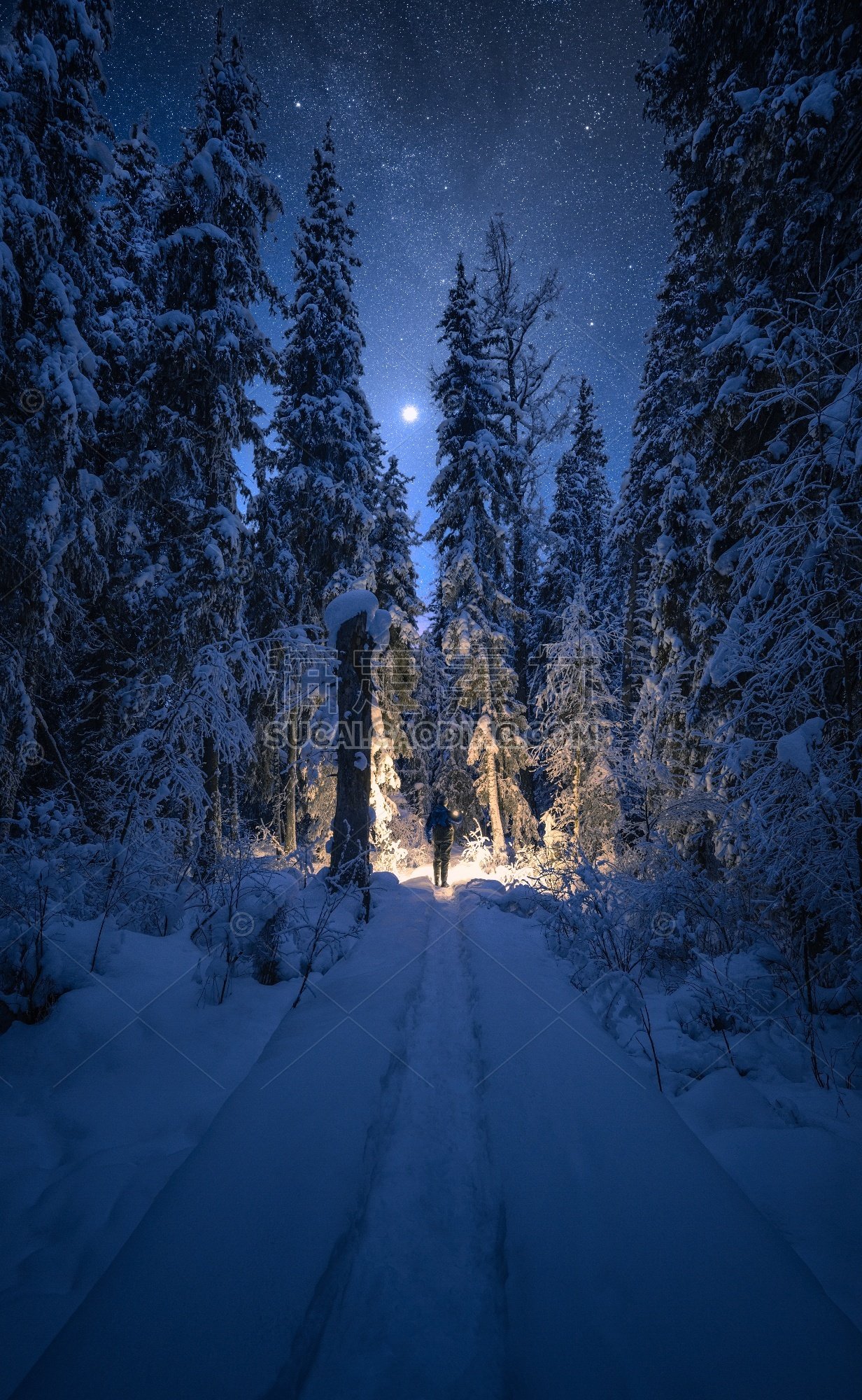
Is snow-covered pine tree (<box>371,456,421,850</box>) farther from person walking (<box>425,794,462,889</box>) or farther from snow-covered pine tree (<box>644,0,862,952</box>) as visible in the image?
snow-covered pine tree (<box>644,0,862,952</box>)

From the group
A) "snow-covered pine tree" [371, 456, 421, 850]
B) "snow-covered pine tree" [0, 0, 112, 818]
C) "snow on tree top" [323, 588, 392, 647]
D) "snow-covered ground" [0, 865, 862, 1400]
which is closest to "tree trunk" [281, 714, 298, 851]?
"snow-covered pine tree" [371, 456, 421, 850]

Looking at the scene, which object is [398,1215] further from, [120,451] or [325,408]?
[325,408]

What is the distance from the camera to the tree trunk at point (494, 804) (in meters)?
14.2

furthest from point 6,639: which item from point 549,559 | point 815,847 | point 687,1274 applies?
point 549,559

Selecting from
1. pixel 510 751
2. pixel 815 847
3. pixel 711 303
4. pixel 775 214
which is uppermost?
pixel 711 303

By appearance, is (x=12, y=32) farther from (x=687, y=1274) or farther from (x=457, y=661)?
(x=687, y=1274)

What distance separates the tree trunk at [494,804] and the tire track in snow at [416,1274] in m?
11.0

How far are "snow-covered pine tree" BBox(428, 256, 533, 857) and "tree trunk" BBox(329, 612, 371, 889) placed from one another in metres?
6.15

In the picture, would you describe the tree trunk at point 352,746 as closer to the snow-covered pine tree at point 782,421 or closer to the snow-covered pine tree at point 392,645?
the snow-covered pine tree at point 392,645

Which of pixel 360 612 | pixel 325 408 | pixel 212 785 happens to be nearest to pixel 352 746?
pixel 360 612

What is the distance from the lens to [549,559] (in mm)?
20500

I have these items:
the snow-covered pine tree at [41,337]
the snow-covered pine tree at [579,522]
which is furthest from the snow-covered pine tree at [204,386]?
the snow-covered pine tree at [579,522]

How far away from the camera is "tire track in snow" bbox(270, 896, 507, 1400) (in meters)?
1.63

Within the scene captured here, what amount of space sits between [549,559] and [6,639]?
18095mm
